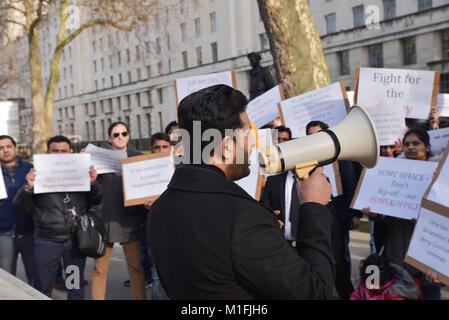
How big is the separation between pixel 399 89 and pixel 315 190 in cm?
375

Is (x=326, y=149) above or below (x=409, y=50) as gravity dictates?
below

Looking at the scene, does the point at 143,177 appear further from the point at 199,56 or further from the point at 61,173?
the point at 199,56

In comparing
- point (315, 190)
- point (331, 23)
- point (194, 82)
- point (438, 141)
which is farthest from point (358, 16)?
point (315, 190)

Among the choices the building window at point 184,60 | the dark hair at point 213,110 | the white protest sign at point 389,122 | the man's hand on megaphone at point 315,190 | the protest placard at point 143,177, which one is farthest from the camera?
the building window at point 184,60

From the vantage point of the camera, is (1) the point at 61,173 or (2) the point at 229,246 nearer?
(2) the point at 229,246

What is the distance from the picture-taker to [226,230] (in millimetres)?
1631

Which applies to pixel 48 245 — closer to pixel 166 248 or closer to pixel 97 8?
pixel 166 248

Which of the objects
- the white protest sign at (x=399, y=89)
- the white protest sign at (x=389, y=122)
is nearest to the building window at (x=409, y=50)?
the white protest sign at (x=399, y=89)

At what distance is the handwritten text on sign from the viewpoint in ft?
9.24

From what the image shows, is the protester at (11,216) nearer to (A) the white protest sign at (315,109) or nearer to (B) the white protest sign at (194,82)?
(B) the white protest sign at (194,82)

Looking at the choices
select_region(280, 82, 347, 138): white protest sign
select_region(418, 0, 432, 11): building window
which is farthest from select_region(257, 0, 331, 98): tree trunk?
select_region(418, 0, 432, 11): building window

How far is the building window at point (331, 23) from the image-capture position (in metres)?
38.5

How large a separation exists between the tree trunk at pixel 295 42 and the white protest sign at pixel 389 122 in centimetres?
235

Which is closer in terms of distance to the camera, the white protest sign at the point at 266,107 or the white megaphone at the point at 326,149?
the white megaphone at the point at 326,149
